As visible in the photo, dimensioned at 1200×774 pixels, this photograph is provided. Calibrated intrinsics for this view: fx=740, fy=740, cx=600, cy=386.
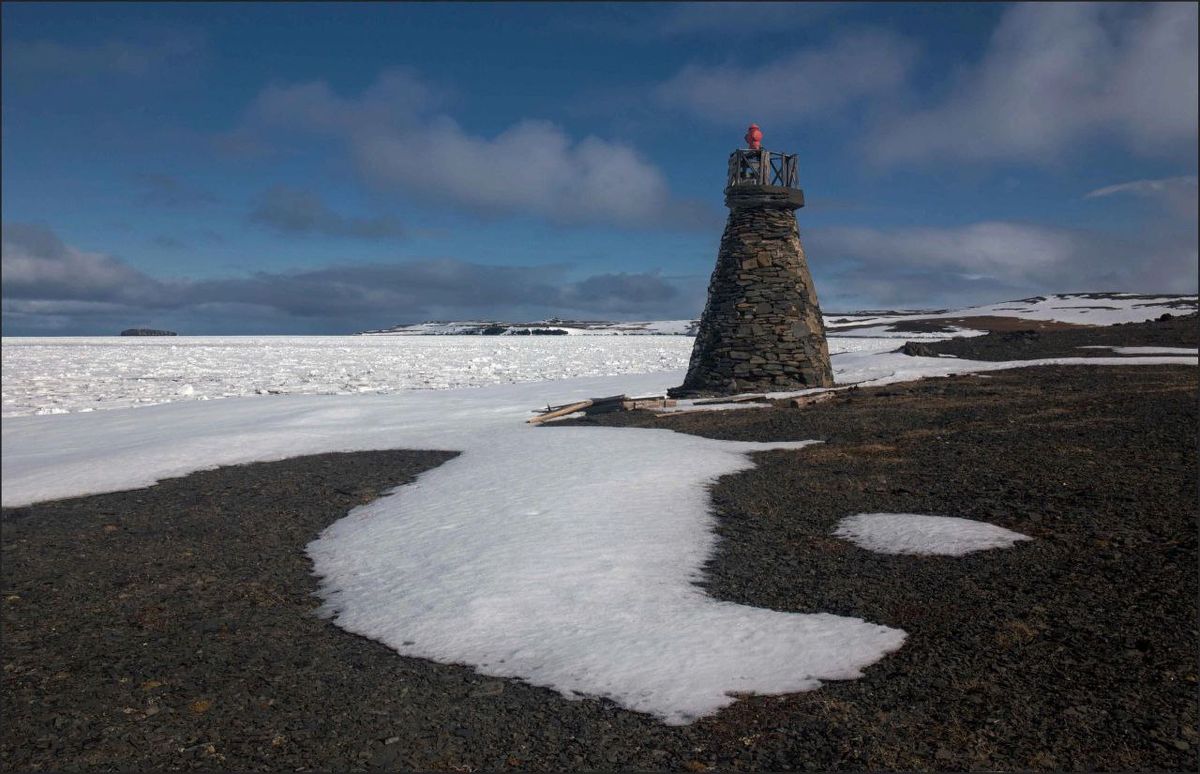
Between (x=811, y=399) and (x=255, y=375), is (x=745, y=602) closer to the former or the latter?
(x=811, y=399)

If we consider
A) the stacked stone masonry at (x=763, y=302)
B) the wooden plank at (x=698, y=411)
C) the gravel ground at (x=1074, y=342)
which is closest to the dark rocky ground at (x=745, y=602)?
the wooden plank at (x=698, y=411)

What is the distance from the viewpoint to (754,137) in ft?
64.5

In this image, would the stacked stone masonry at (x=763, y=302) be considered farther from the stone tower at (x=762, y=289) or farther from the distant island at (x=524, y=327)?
the distant island at (x=524, y=327)

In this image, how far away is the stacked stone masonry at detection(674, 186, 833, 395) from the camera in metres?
20.0

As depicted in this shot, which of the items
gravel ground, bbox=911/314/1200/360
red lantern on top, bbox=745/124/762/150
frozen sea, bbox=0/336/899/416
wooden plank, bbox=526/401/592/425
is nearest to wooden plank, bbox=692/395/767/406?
wooden plank, bbox=526/401/592/425

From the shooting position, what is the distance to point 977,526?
7.91 m

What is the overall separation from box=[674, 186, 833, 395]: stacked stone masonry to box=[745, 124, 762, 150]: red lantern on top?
1.10 metres

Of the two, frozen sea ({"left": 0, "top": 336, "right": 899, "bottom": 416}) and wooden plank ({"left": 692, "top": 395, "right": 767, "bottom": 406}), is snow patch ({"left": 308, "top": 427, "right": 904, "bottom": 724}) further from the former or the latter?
frozen sea ({"left": 0, "top": 336, "right": 899, "bottom": 416})

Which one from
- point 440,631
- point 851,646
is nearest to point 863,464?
point 851,646

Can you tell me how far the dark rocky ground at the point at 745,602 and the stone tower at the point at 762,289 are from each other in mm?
9266

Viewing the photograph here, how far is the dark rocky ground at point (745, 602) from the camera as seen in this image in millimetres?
4000

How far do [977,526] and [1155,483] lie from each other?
9.67 feet

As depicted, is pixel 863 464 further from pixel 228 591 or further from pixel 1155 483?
pixel 228 591

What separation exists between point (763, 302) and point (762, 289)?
1.15 ft
